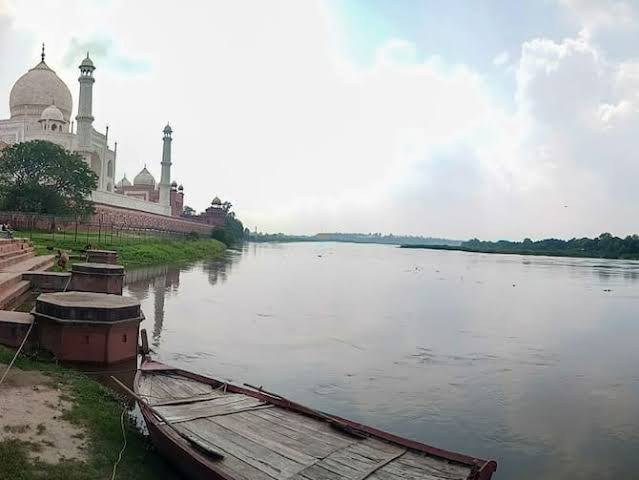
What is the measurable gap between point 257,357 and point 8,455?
707cm

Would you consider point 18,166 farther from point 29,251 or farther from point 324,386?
point 324,386

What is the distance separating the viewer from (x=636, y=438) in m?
8.21

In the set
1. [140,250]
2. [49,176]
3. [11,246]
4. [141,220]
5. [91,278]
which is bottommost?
[91,278]

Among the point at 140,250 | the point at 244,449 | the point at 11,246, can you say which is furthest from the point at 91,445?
the point at 140,250

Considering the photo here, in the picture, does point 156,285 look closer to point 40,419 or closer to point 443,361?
point 443,361

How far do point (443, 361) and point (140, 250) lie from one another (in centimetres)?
2412

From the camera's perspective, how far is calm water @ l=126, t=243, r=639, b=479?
314 inches

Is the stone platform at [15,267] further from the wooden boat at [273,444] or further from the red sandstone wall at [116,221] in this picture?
the red sandstone wall at [116,221]

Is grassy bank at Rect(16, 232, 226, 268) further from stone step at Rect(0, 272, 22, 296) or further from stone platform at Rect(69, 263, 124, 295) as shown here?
stone platform at Rect(69, 263, 124, 295)

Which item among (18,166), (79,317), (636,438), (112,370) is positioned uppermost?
(18,166)

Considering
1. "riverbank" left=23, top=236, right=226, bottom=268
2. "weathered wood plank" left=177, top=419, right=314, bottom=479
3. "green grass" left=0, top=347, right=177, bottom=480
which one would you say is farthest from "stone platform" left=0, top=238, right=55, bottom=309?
"weathered wood plank" left=177, top=419, right=314, bottom=479

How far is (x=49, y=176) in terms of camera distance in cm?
3506

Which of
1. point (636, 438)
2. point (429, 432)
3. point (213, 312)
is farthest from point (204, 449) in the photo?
point (213, 312)

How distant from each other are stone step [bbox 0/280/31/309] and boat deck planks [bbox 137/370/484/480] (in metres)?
5.78
